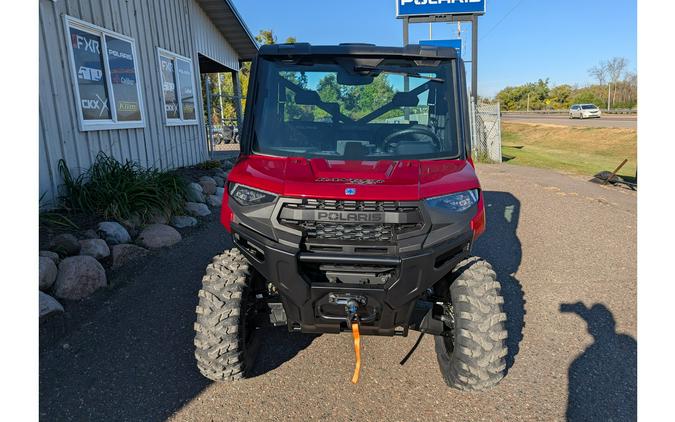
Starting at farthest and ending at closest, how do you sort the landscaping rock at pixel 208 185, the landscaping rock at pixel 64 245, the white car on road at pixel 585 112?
the white car on road at pixel 585 112, the landscaping rock at pixel 208 185, the landscaping rock at pixel 64 245

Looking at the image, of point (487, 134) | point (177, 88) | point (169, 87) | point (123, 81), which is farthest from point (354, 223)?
point (487, 134)

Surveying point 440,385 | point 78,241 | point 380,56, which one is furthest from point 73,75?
point 440,385

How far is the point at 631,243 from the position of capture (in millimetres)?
6273

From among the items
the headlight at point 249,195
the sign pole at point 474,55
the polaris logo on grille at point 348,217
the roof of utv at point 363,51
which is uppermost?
the sign pole at point 474,55

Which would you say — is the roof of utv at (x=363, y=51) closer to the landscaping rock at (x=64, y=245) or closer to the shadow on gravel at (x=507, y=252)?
the shadow on gravel at (x=507, y=252)

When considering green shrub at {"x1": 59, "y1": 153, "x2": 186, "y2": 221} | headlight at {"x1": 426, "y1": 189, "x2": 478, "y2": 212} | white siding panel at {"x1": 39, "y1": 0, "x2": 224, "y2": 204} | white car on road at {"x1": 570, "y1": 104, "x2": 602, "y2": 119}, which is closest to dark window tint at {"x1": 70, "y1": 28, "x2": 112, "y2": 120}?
white siding panel at {"x1": 39, "y1": 0, "x2": 224, "y2": 204}

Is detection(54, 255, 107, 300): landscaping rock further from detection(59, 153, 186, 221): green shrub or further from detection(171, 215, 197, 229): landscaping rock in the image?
detection(171, 215, 197, 229): landscaping rock

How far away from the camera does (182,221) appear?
6520mm

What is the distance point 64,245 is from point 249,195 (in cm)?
291

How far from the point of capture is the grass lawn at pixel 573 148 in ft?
54.0

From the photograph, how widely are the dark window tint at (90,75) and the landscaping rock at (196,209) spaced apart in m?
1.93

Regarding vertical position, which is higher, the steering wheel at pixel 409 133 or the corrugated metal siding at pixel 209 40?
the corrugated metal siding at pixel 209 40

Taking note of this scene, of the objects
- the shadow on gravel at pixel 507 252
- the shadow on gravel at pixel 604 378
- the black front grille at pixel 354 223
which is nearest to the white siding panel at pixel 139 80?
the black front grille at pixel 354 223

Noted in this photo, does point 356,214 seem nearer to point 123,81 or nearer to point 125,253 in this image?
point 125,253
